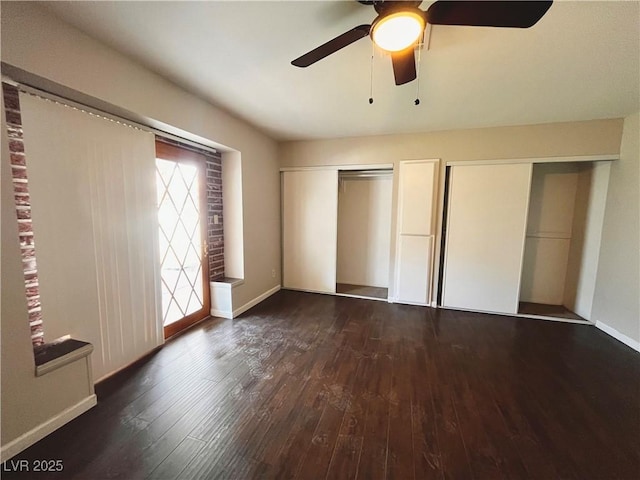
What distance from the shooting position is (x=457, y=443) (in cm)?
153

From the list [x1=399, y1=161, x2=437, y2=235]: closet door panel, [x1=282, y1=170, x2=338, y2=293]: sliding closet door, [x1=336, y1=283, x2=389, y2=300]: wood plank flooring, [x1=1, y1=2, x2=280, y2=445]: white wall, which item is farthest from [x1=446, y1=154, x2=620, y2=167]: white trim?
[x1=1, y1=2, x2=280, y2=445]: white wall

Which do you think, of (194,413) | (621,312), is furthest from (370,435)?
(621,312)

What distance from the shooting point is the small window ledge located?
152 cm

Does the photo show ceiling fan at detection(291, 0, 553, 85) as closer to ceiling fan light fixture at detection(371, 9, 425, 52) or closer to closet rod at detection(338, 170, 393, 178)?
ceiling fan light fixture at detection(371, 9, 425, 52)

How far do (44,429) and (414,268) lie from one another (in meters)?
3.80

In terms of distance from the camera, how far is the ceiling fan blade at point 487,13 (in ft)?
3.59

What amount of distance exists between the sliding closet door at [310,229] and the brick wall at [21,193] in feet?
9.96

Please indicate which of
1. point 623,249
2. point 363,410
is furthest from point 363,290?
point 623,249

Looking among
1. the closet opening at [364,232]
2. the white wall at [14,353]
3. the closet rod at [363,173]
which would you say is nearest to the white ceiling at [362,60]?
the white wall at [14,353]

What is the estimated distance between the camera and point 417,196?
144 inches

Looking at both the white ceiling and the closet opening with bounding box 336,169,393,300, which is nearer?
the white ceiling

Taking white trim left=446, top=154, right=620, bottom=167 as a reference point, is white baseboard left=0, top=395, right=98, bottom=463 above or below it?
below

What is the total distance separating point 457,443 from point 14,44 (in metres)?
3.31

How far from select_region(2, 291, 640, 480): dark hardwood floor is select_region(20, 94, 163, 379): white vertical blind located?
417 mm
